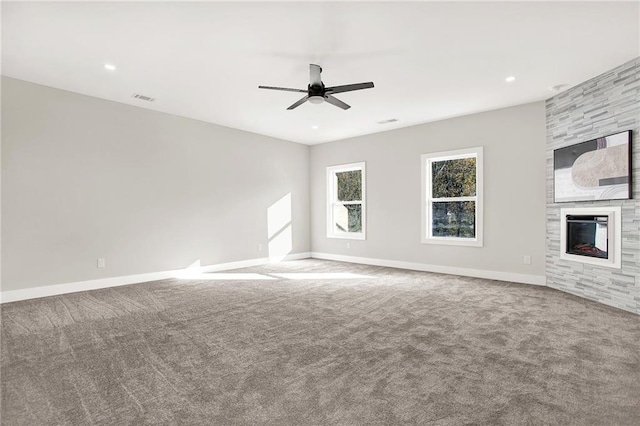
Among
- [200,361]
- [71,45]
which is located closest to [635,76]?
[200,361]

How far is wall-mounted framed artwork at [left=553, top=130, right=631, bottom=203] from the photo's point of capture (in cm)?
373

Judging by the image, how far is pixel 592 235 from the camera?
4.11m

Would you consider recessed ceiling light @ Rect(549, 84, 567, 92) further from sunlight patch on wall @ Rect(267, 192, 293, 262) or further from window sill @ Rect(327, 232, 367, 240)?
sunlight patch on wall @ Rect(267, 192, 293, 262)

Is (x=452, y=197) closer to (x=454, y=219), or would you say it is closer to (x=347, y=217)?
(x=454, y=219)

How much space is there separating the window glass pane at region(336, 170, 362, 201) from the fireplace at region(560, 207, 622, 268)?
150 inches

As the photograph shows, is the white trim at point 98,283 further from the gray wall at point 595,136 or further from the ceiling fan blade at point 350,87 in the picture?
the gray wall at point 595,136

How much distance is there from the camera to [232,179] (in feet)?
21.5

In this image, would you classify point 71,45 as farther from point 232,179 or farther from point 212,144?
point 232,179

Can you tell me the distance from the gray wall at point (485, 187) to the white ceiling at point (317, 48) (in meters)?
0.59

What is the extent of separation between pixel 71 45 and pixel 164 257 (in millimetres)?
3324

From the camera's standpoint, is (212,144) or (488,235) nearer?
(488,235)

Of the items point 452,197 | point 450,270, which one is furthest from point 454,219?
point 450,270

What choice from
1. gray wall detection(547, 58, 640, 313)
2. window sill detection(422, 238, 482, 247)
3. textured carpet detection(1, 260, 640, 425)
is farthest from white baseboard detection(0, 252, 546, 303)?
gray wall detection(547, 58, 640, 313)

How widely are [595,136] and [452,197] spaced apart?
7.26 feet
